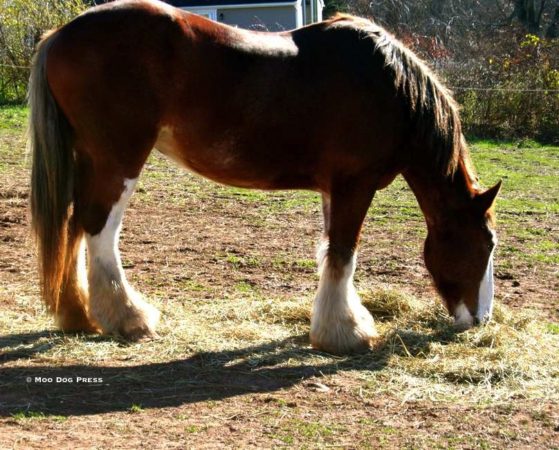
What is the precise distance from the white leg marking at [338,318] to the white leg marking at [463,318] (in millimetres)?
602

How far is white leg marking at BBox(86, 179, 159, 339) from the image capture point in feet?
15.7

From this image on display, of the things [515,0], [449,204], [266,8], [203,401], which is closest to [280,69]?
[449,204]

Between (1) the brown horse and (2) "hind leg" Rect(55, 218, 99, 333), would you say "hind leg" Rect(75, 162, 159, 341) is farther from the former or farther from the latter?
(2) "hind leg" Rect(55, 218, 99, 333)

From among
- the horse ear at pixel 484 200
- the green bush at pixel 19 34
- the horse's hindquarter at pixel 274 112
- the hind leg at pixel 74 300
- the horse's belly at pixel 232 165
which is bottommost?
the hind leg at pixel 74 300

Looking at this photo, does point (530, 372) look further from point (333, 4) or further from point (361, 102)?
point (333, 4)

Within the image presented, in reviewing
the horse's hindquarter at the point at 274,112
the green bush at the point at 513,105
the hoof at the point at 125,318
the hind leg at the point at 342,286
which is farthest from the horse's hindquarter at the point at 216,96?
the green bush at the point at 513,105

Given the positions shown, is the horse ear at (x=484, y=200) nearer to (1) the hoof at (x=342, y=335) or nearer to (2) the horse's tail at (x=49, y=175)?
(1) the hoof at (x=342, y=335)

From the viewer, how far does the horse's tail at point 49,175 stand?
473 cm

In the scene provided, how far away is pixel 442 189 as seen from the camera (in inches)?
204

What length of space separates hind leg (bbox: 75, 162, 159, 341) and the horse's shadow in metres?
0.20

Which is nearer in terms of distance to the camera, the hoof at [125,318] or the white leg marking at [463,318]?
the hoof at [125,318]

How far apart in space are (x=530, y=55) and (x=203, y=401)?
15330 millimetres

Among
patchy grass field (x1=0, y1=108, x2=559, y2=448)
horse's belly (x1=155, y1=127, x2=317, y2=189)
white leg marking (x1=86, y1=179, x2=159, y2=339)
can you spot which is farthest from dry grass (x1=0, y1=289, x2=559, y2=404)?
horse's belly (x1=155, y1=127, x2=317, y2=189)

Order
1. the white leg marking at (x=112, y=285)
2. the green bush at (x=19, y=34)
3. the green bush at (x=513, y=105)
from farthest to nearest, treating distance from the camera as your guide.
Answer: the green bush at (x=19, y=34) < the green bush at (x=513, y=105) < the white leg marking at (x=112, y=285)
